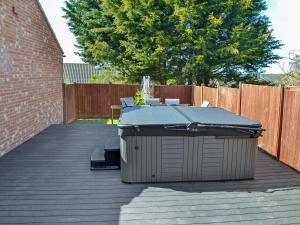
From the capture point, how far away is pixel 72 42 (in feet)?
61.5

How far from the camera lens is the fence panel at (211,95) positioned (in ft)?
32.7

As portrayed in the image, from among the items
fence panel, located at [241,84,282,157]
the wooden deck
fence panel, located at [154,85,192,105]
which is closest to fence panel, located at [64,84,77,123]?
fence panel, located at [154,85,192,105]

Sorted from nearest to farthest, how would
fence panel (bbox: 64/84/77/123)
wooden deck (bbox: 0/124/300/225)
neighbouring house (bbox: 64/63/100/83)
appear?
wooden deck (bbox: 0/124/300/225) → fence panel (bbox: 64/84/77/123) → neighbouring house (bbox: 64/63/100/83)

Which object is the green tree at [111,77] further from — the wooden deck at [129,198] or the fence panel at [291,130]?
the fence panel at [291,130]

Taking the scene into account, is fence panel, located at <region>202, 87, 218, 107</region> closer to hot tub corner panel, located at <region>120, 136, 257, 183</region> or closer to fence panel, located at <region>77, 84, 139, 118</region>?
fence panel, located at <region>77, 84, 139, 118</region>

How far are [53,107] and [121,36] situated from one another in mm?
7753

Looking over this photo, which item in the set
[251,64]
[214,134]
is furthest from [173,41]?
[214,134]

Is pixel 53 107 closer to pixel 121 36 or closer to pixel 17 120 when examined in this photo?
pixel 17 120

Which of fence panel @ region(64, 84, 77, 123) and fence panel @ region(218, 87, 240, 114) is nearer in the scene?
fence panel @ region(218, 87, 240, 114)

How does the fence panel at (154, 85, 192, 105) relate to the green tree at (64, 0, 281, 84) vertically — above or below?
below

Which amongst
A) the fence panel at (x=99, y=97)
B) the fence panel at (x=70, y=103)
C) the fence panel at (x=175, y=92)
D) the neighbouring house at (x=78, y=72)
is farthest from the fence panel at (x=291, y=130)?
the neighbouring house at (x=78, y=72)

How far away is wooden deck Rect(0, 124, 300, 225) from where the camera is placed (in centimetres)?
348

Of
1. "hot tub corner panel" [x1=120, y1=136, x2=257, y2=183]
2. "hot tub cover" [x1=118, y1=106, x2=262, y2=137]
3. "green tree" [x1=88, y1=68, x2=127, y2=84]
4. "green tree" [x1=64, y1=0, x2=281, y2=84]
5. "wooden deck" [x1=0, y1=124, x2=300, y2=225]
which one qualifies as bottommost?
"wooden deck" [x1=0, y1=124, x2=300, y2=225]

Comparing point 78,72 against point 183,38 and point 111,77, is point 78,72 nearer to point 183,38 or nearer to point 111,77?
point 111,77
